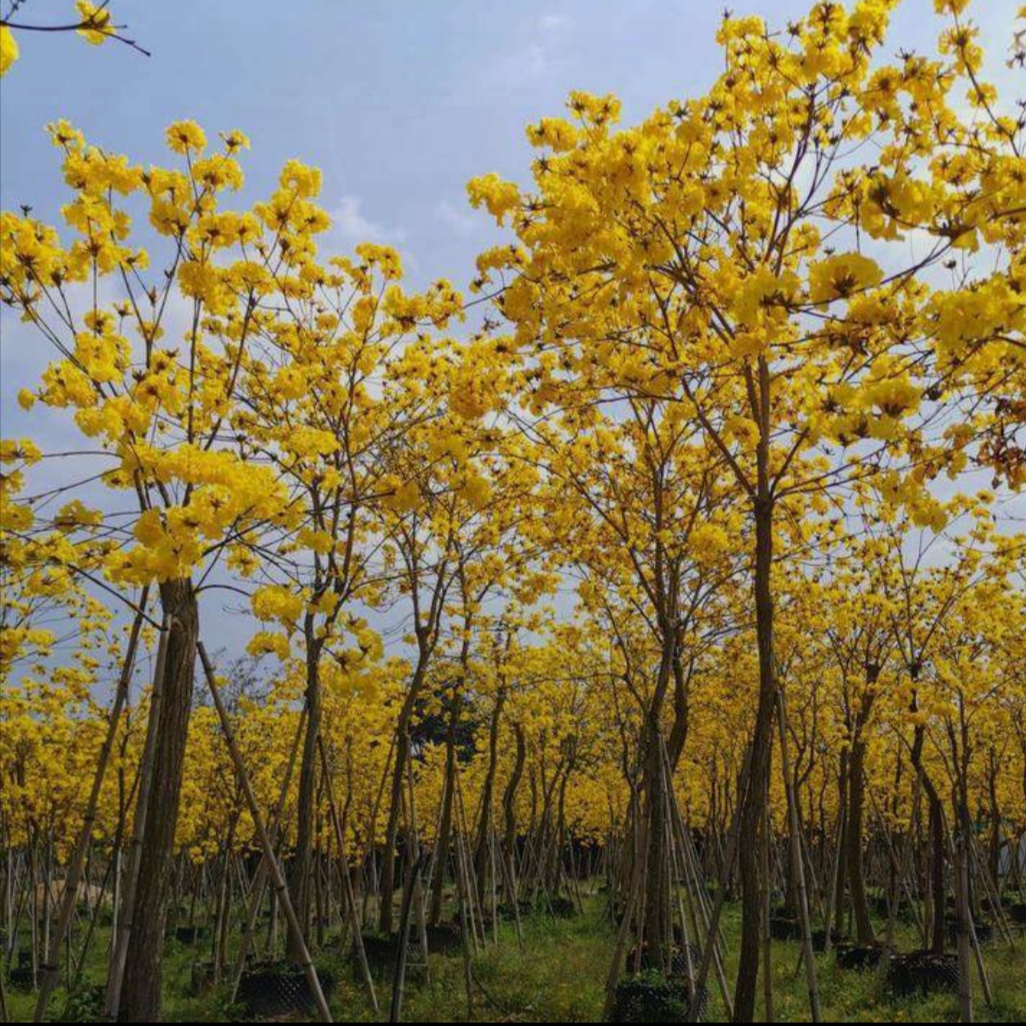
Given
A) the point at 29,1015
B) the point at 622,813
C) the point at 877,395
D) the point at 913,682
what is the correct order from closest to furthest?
the point at 877,395 < the point at 913,682 < the point at 29,1015 < the point at 622,813

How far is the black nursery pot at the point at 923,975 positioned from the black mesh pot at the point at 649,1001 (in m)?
2.89

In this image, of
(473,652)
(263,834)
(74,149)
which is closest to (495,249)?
(74,149)

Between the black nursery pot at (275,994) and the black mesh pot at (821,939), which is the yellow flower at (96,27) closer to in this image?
the black nursery pot at (275,994)

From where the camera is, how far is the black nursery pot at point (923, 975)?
8859 mm

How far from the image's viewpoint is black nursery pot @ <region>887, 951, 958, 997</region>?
886 cm

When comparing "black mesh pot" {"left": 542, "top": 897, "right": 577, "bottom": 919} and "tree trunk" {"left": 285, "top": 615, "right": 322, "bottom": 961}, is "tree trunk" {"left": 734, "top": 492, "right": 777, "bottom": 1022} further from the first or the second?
"black mesh pot" {"left": 542, "top": 897, "right": 577, "bottom": 919}

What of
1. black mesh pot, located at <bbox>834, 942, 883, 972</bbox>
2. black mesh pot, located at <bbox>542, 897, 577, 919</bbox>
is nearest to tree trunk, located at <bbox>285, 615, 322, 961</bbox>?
black mesh pot, located at <bbox>834, 942, 883, 972</bbox>

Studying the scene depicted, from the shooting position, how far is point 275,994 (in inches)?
302

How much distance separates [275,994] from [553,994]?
285 centimetres

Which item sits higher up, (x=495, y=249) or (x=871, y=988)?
(x=495, y=249)

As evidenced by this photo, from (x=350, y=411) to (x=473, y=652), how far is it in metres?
5.57

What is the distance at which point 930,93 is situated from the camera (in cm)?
429

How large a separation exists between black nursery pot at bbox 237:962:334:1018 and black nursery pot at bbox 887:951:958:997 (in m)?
5.70

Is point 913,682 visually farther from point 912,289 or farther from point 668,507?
point 912,289
